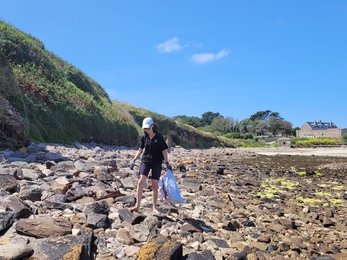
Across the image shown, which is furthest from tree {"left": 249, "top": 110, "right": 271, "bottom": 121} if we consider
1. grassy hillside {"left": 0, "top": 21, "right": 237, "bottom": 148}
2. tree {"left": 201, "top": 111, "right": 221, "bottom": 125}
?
grassy hillside {"left": 0, "top": 21, "right": 237, "bottom": 148}

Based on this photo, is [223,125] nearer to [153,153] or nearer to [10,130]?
[10,130]

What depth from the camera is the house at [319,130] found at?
Result: 91.3 m

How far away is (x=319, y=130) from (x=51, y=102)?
9432 cm

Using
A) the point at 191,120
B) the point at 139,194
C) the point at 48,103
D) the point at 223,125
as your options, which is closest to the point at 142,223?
the point at 139,194

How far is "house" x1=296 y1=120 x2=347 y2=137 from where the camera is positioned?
9129 cm

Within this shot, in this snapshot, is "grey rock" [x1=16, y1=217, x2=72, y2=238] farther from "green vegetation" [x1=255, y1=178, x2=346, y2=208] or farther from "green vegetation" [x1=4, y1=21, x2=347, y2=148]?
"green vegetation" [x1=4, y1=21, x2=347, y2=148]

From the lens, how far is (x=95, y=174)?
774cm

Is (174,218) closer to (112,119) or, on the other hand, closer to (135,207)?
(135,207)

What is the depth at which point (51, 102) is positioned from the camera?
19.4 m

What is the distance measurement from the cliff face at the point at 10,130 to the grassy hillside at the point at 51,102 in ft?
7.58

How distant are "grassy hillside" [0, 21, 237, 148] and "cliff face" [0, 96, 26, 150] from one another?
231 cm

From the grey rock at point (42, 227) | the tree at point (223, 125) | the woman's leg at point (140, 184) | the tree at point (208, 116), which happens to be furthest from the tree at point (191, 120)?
the grey rock at point (42, 227)

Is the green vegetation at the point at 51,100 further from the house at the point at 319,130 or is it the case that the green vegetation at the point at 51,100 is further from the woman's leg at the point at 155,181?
the house at the point at 319,130

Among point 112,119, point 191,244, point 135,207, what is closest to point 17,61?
point 112,119
